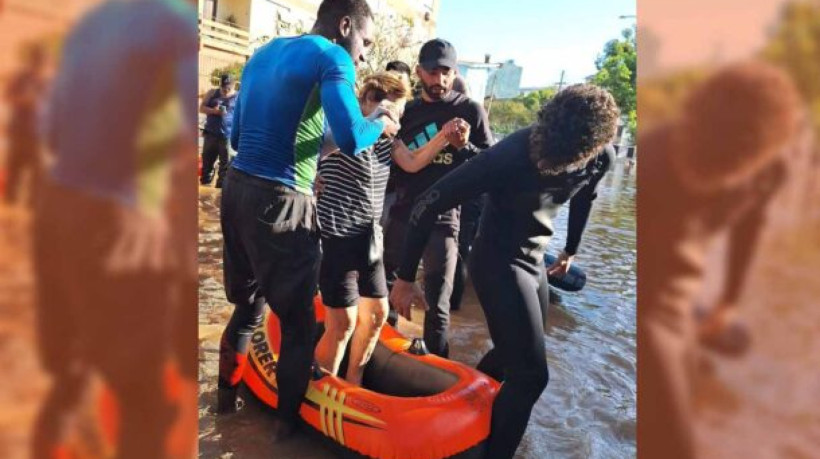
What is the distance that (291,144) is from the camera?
238 centimetres

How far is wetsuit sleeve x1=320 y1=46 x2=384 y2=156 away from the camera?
220 centimetres

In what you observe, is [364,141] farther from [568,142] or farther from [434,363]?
[434,363]

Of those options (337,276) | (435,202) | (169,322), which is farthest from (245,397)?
(169,322)

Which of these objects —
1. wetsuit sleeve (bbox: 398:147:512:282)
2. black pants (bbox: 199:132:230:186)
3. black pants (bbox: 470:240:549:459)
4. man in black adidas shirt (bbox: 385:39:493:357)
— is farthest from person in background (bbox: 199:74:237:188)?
black pants (bbox: 470:240:549:459)

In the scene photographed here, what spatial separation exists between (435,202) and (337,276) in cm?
74

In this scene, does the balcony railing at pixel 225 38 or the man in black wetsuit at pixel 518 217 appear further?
the balcony railing at pixel 225 38

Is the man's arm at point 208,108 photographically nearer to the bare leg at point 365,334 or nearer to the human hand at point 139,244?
the bare leg at point 365,334

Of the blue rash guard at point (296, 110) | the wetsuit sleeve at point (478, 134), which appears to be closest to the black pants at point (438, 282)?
the wetsuit sleeve at point (478, 134)

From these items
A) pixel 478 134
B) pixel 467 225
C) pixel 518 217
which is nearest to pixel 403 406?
pixel 518 217

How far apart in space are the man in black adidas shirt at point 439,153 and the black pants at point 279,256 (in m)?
0.95

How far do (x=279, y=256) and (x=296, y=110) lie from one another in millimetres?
615

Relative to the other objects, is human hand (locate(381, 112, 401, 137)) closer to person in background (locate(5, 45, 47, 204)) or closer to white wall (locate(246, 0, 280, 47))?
person in background (locate(5, 45, 47, 204))

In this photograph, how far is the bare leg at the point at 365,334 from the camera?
2975 millimetres

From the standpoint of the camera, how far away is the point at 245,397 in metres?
3.18
